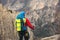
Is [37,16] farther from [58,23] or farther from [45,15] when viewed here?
[58,23]

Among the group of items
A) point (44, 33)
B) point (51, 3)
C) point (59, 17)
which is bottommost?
point (44, 33)

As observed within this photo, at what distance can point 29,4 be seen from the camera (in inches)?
914

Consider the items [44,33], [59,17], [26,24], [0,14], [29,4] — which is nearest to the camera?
[26,24]

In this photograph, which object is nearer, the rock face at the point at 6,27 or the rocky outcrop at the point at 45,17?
the rock face at the point at 6,27

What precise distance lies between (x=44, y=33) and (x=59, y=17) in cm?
202

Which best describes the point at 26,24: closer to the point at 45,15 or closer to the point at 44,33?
the point at 44,33

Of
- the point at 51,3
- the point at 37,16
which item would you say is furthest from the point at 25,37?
the point at 51,3

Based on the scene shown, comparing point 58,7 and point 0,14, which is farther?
point 58,7

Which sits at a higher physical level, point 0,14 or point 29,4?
point 29,4

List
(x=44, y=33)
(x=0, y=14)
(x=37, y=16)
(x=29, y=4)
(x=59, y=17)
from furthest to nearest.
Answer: (x=29, y=4) → (x=37, y=16) → (x=44, y=33) → (x=59, y=17) → (x=0, y=14)

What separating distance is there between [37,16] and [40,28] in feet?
5.50

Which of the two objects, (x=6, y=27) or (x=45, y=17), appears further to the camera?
(x=45, y=17)

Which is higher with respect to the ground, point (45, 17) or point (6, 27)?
point (45, 17)

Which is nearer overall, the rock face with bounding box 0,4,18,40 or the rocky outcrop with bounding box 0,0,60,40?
the rock face with bounding box 0,4,18,40
